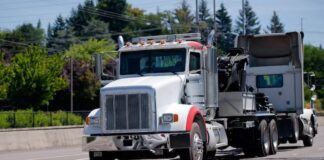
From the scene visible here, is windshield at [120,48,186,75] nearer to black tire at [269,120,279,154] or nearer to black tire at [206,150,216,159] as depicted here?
black tire at [206,150,216,159]

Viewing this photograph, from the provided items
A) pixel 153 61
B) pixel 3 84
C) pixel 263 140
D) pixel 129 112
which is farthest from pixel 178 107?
pixel 3 84

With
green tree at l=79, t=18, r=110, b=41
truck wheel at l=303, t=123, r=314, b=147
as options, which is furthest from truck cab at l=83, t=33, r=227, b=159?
green tree at l=79, t=18, r=110, b=41

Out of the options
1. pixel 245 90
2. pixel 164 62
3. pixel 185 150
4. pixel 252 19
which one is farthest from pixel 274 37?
pixel 252 19

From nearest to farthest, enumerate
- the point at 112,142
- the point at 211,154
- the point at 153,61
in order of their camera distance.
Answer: the point at 112,142
the point at 153,61
the point at 211,154

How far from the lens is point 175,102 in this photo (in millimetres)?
18219

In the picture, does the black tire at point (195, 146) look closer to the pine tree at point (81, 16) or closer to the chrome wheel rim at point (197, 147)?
the chrome wheel rim at point (197, 147)

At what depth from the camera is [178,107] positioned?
1770 cm

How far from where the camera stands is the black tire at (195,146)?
690 inches

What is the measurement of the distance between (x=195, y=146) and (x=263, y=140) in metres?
5.92

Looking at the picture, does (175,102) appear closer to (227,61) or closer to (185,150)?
(185,150)

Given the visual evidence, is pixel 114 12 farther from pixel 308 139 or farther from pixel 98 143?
pixel 98 143

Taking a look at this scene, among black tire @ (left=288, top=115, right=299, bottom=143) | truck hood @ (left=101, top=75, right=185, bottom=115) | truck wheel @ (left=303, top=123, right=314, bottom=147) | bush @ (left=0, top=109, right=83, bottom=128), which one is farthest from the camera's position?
bush @ (left=0, top=109, right=83, bottom=128)

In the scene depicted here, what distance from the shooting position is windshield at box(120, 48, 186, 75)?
18.9 meters

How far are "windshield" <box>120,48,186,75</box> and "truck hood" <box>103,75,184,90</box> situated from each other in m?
0.38
